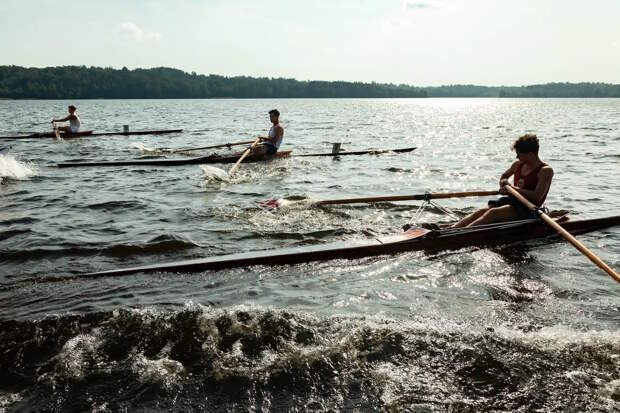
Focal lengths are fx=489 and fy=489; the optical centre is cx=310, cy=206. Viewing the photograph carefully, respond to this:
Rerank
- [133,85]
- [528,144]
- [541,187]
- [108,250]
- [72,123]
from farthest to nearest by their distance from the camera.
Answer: [133,85] → [72,123] → [108,250] → [541,187] → [528,144]

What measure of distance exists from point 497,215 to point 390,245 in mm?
2063

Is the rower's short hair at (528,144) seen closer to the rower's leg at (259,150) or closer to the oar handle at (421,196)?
the oar handle at (421,196)

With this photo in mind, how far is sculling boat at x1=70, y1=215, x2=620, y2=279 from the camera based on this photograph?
23.7ft

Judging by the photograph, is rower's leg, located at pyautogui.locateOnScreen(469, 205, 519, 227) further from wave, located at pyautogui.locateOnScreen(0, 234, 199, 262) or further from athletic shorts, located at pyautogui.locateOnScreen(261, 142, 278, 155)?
athletic shorts, located at pyautogui.locateOnScreen(261, 142, 278, 155)

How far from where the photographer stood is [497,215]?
8.46 meters

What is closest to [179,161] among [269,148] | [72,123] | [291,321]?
[269,148]

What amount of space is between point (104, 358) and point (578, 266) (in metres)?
6.99

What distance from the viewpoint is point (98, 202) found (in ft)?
39.5

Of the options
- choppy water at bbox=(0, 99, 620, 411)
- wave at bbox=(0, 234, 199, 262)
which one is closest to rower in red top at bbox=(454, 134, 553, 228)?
choppy water at bbox=(0, 99, 620, 411)

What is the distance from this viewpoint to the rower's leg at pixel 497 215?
845cm

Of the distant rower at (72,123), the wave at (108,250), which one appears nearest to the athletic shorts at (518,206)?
the wave at (108,250)

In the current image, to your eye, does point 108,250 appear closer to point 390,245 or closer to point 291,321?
point 291,321

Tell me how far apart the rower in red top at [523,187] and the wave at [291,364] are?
325cm

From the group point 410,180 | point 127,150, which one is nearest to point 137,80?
point 127,150
